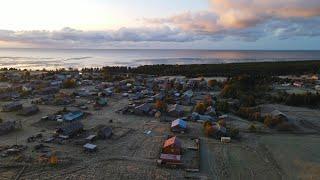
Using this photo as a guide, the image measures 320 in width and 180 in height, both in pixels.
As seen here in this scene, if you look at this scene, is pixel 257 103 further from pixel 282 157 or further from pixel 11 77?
pixel 11 77

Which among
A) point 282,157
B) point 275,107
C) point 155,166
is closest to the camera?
point 155,166

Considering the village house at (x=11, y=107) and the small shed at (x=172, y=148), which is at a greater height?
the village house at (x=11, y=107)

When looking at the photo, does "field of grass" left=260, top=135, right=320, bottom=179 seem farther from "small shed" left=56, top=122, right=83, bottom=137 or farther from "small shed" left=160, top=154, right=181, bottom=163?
"small shed" left=56, top=122, right=83, bottom=137

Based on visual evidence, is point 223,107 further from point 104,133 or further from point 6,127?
point 6,127

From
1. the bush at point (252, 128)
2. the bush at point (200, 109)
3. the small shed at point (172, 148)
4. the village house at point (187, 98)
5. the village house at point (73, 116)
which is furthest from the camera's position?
the village house at point (187, 98)

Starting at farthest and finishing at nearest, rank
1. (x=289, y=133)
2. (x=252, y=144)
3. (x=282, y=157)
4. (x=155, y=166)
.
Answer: (x=289, y=133)
(x=252, y=144)
(x=282, y=157)
(x=155, y=166)

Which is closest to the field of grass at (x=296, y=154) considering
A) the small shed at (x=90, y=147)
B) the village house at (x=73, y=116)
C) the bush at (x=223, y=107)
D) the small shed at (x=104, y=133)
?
the bush at (x=223, y=107)

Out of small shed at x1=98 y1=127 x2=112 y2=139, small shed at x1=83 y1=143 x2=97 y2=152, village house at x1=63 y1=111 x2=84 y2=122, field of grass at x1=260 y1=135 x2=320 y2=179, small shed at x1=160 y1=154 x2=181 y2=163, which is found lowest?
field of grass at x1=260 y1=135 x2=320 y2=179

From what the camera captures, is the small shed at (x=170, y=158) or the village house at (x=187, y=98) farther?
the village house at (x=187, y=98)

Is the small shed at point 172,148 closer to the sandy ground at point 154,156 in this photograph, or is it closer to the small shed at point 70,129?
the sandy ground at point 154,156

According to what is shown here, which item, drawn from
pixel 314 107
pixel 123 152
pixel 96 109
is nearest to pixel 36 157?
pixel 123 152

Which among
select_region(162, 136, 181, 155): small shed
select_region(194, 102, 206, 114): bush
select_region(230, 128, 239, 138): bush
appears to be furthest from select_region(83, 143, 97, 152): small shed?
select_region(194, 102, 206, 114): bush
